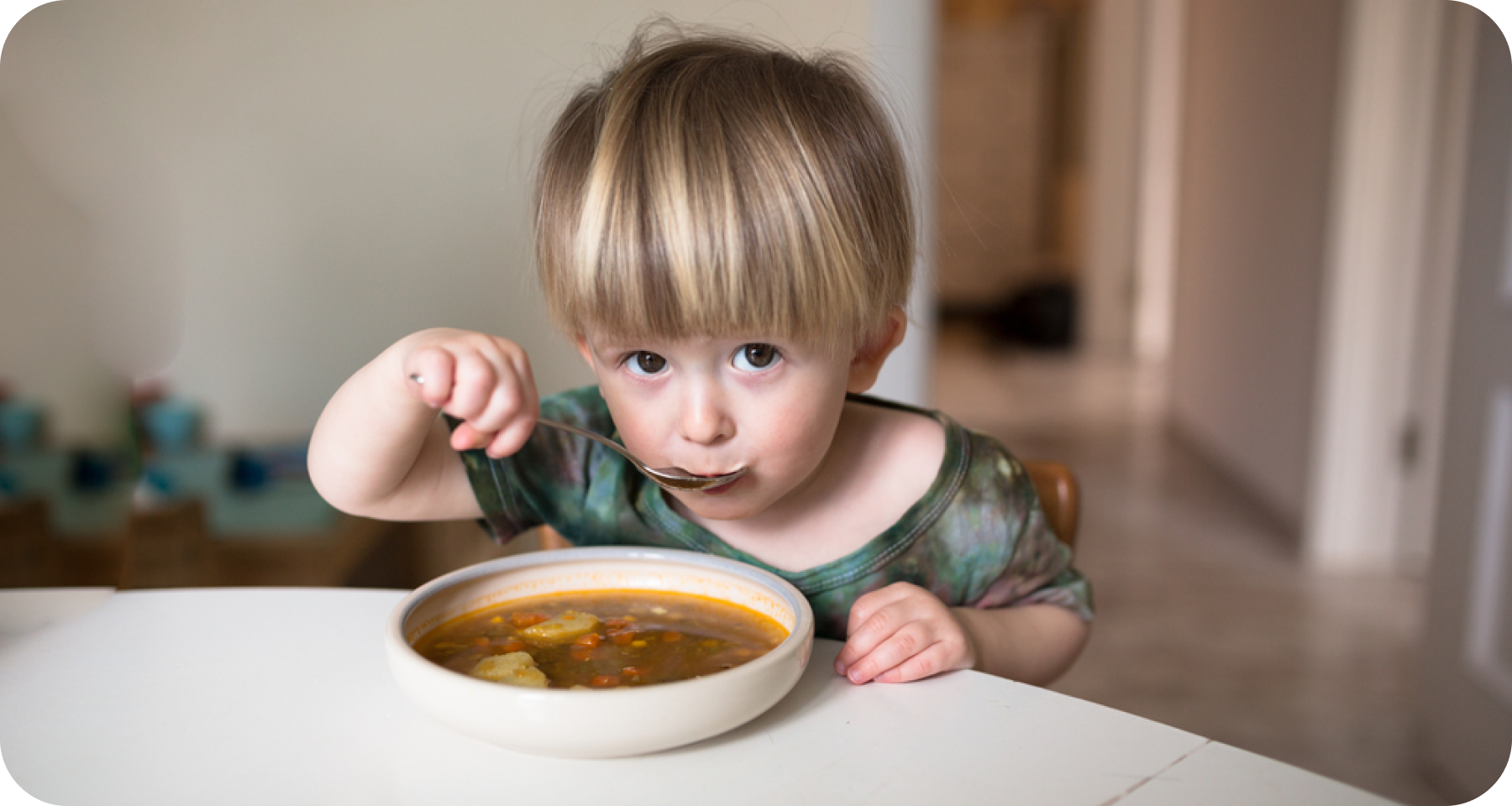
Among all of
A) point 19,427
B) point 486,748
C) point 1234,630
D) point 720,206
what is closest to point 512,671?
point 486,748

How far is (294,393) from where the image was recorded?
5.24 ft

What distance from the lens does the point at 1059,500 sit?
90cm

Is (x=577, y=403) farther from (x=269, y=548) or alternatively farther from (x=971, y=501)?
(x=269, y=548)

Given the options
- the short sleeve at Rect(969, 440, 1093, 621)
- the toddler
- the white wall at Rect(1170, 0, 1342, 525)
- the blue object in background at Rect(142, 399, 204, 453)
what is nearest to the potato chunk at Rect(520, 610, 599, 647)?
the toddler

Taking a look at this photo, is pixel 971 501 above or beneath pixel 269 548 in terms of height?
above

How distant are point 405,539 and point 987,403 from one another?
3521 millimetres

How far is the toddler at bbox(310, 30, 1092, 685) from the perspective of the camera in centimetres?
61

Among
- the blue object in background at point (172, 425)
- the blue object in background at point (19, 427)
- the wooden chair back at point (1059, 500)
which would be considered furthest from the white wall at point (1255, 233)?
the blue object in background at point (19, 427)

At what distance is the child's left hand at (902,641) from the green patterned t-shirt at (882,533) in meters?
0.13

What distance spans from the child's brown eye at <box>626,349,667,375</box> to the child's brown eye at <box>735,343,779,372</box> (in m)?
0.05

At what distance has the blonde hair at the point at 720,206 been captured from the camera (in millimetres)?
608

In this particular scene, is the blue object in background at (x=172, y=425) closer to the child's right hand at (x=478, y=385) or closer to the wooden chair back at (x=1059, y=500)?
the child's right hand at (x=478, y=385)

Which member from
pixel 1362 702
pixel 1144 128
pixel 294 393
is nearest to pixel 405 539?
pixel 294 393

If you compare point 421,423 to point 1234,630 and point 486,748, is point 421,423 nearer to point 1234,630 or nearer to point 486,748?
point 486,748
